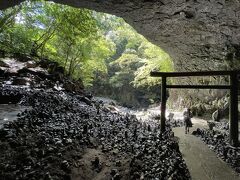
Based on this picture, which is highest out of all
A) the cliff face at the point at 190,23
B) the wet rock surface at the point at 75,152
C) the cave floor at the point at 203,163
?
the cliff face at the point at 190,23

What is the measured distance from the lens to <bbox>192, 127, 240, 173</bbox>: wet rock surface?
584 cm

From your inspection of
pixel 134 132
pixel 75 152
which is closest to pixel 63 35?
pixel 134 132

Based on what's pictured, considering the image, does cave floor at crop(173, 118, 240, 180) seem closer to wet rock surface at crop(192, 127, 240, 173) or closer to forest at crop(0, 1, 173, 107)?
wet rock surface at crop(192, 127, 240, 173)

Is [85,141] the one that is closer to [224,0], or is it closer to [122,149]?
[122,149]

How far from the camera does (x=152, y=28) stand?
9.31m

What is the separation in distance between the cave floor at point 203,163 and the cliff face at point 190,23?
14.1 ft

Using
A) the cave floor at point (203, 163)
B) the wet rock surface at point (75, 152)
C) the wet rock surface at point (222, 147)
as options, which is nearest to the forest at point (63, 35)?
the wet rock surface at point (75, 152)

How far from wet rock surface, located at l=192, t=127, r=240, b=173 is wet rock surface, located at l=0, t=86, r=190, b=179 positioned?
1333 millimetres

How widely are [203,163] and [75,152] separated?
129 inches

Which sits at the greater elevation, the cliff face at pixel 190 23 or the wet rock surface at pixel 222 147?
the cliff face at pixel 190 23

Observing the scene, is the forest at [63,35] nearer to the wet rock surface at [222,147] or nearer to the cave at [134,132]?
the cave at [134,132]

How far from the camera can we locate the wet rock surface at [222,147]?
5.84 meters

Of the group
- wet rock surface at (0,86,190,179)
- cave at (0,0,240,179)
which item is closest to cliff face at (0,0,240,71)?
cave at (0,0,240,179)

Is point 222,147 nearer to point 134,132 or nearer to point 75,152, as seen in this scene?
point 134,132
